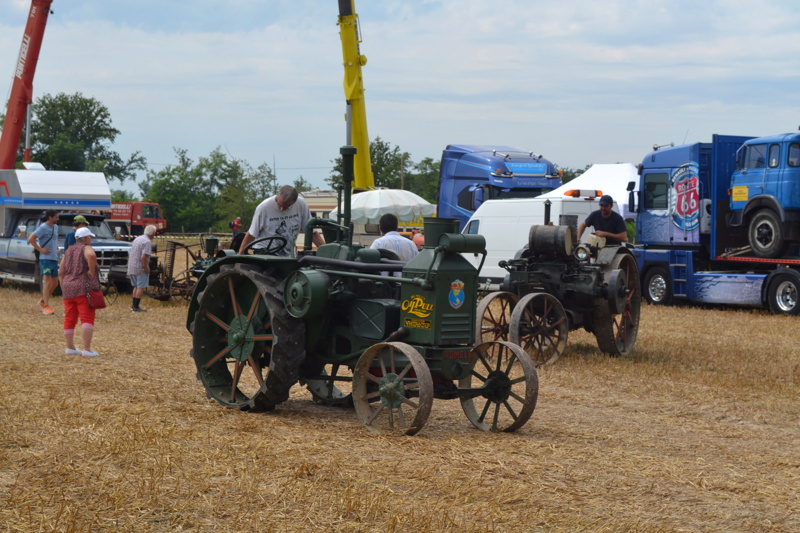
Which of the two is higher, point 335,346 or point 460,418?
point 335,346

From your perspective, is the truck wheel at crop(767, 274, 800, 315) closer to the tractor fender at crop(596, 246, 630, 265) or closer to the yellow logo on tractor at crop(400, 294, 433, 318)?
the tractor fender at crop(596, 246, 630, 265)

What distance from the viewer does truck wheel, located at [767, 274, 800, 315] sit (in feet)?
57.5

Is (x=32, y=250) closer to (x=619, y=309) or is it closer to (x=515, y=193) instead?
(x=515, y=193)

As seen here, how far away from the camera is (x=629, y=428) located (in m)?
7.81

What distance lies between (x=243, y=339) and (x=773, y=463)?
401 centimetres

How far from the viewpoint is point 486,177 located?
23.3 metres

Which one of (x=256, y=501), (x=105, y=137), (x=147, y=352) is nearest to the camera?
(x=256, y=501)

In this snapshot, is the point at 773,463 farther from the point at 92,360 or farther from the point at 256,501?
the point at 92,360

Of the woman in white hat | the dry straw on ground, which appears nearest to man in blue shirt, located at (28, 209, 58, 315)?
the woman in white hat

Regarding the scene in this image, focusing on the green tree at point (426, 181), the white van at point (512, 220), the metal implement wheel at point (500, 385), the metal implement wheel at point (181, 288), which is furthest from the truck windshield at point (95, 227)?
the green tree at point (426, 181)

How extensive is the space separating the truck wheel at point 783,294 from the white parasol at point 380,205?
8.98 metres

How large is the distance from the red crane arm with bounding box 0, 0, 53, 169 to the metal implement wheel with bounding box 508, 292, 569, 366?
16.9 meters

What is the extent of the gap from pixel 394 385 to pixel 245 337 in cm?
154

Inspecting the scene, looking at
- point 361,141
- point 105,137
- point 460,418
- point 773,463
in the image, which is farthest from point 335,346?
point 105,137
